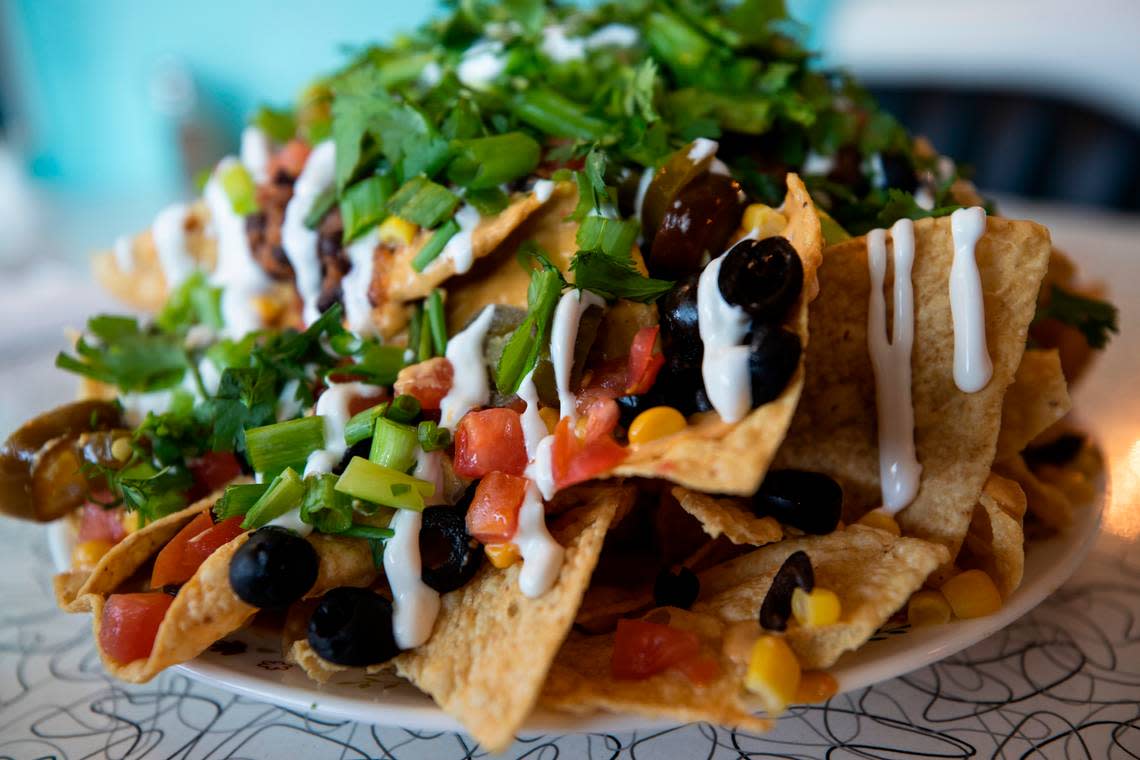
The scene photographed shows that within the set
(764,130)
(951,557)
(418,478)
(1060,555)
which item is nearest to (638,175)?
(764,130)

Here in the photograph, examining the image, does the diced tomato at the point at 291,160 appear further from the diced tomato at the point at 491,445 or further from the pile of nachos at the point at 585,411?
the diced tomato at the point at 491,445

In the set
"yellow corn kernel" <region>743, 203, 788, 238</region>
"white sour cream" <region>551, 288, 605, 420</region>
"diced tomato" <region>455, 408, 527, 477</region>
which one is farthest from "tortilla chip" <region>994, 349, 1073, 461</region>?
"diced tomato" <region>455, 408, 527, 477</region>

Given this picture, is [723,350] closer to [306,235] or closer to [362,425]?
[362,425]

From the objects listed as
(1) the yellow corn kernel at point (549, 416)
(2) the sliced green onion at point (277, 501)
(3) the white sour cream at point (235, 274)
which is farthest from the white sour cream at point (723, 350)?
(3) the white sour cream at point (235, 274)

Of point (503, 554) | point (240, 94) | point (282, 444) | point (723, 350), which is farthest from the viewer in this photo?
point (240, 94)

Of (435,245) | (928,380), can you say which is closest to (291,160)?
(435,245)

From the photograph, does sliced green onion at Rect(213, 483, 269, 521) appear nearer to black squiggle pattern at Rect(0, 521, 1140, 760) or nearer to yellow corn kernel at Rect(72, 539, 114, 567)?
black squiggle pattern at Rect(0, 521, 1140, 760)
